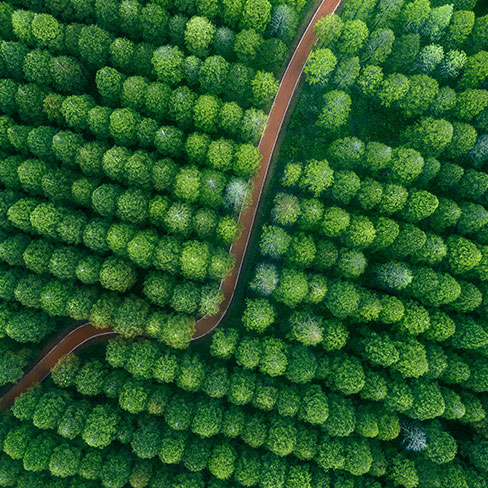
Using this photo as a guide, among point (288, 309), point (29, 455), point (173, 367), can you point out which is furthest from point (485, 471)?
point (29, 455)

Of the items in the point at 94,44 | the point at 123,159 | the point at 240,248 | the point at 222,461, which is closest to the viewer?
the point at 222,461

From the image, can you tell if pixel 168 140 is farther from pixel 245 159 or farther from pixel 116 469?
pixel 116 469

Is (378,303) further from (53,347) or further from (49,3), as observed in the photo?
(49,3)

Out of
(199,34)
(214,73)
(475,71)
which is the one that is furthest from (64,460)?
(475,71)

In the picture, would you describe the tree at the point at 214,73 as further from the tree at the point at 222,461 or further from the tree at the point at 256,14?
the tree at the point at 222,461

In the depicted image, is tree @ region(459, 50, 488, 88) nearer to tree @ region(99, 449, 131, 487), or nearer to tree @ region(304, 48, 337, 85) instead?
tree @ region(304, 48, 337, 85)

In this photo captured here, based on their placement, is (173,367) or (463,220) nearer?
(173,367)
